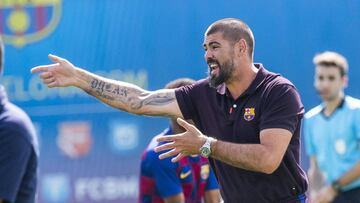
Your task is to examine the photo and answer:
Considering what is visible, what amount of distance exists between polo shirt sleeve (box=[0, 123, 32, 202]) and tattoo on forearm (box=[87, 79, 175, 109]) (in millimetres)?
1132

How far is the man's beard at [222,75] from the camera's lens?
5.34 metres

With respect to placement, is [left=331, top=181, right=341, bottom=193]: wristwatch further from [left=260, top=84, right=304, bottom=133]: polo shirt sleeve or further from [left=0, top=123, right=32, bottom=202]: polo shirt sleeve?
[left=0, top=123, right=32, bottom=202]: polo shirt sleeve

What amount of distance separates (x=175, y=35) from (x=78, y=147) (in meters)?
1.63

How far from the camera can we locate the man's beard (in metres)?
5.34

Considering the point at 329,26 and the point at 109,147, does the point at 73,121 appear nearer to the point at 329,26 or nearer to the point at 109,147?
the point at 109,147

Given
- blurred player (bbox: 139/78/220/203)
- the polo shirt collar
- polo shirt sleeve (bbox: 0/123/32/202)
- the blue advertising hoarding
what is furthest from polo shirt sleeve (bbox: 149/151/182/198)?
the blue advertising hoarding

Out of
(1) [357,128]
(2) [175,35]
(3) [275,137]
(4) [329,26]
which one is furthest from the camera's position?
(2) [175,35]

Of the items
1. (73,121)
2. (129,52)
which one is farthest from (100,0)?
(73,121)

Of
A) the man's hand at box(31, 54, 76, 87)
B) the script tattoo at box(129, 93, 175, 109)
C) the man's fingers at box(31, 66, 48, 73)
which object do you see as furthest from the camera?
the script tattoo at box(129, 93, 175, 109)

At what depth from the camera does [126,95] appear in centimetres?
569

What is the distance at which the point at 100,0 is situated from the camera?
970 cm

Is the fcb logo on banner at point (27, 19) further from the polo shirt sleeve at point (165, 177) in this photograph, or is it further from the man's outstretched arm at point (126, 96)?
the man's outstretched arm at point (126, 96)

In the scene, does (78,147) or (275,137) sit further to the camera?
(78,147)

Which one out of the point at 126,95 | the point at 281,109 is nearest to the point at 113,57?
the point at 126,95
